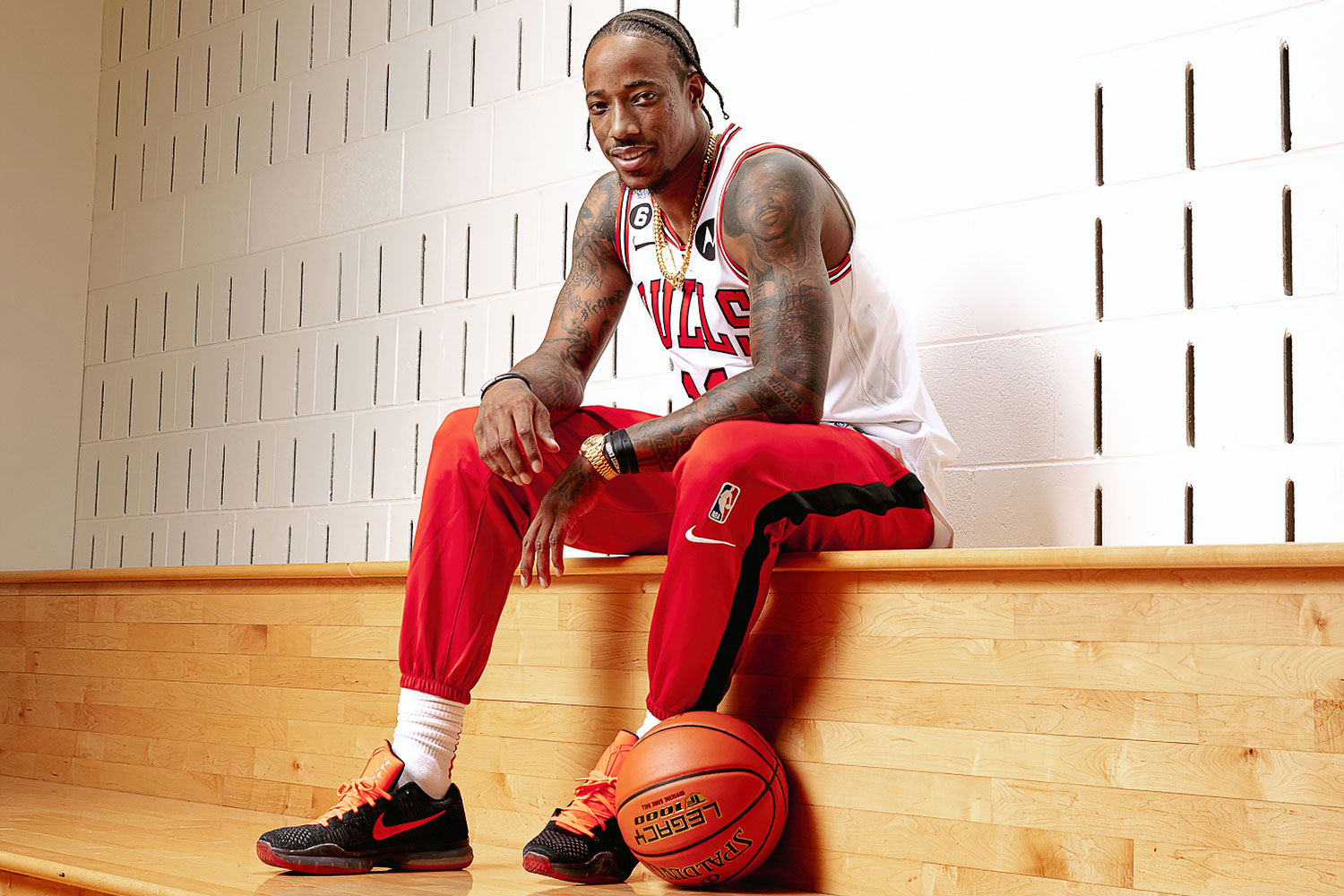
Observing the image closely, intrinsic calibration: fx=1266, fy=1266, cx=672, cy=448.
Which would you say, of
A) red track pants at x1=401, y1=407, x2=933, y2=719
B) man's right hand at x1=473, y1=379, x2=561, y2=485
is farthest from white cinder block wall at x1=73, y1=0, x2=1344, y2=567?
man's right hand at x1=473, y1=379, x2=561, y2=485

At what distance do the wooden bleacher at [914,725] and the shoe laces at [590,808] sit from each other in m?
0.09

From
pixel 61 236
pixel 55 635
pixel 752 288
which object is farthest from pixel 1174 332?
pixel 61 236

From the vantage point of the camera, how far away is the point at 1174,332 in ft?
6.51

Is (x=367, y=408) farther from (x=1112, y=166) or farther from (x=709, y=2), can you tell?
(x=1112, y=166)

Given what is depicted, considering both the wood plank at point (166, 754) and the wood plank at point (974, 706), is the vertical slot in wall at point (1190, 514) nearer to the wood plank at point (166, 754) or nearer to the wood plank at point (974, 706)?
the wood plank at point (974, 706)

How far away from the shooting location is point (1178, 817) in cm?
136

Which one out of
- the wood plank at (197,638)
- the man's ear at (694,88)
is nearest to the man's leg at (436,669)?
the man's ear at (694,88)

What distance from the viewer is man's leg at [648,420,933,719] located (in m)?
1.53

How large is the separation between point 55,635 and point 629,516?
5.56 ft

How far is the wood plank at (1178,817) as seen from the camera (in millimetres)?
1287

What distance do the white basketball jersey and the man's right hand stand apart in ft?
0.89

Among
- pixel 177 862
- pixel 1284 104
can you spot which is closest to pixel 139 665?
pixel 177 862

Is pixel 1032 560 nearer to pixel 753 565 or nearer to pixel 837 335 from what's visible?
pixel 753 565

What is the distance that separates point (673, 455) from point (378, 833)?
2.01 ft
